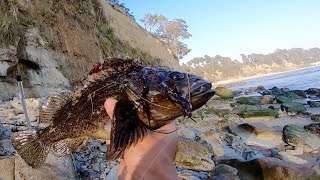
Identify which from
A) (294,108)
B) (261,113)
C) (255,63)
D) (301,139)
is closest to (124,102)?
(301,139)

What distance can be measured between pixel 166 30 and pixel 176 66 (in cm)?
3493

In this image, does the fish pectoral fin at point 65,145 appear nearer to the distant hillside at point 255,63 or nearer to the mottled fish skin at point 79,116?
the mottled fish skin at point 79,116

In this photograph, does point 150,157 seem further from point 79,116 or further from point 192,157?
point 192,157

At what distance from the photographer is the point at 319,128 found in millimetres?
10727

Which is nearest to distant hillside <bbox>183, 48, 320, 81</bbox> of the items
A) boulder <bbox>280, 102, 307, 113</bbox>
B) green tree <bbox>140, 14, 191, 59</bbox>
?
green tree <bbox>140, 14, 191, 59</bbox>

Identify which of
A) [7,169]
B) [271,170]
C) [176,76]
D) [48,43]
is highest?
[48,43]

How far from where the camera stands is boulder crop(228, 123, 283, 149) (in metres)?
9.77

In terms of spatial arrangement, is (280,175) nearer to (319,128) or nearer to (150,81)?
(150,81)

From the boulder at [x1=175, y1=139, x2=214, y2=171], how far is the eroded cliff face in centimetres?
260

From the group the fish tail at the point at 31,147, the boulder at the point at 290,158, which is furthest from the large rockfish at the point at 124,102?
the boulder at the point at 290,158

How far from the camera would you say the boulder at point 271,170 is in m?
5.90

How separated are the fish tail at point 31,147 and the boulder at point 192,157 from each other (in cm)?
348

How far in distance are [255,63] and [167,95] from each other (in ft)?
463

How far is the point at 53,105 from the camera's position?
3.04 meters
